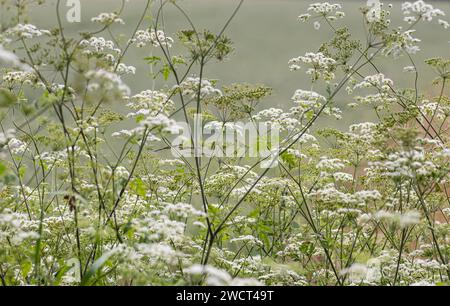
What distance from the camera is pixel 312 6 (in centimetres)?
399

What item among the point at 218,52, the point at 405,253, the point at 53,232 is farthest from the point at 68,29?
the point at 405,253

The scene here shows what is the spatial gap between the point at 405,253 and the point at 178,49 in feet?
16.5

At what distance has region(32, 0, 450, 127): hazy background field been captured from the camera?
749cm

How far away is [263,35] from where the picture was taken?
7.88m

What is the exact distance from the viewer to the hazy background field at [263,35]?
749 cm

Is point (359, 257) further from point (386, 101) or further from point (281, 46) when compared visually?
point (281, 46)

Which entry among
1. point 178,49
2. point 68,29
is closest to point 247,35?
point 178,49

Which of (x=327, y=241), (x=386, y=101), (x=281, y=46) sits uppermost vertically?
(x=281, y=46)

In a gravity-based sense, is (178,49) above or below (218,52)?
above

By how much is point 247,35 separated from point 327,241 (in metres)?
5.03

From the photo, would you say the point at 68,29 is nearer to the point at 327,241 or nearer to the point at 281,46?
the point at 281,46

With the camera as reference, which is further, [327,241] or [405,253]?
[405,253]
